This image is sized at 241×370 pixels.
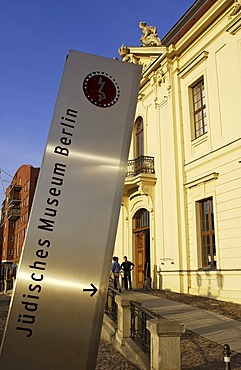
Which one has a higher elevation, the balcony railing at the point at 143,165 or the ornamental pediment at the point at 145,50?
the ornamental pediment at the point at 145,50

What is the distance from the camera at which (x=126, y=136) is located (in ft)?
9.19

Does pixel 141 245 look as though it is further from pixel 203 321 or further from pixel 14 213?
pixel 14 213

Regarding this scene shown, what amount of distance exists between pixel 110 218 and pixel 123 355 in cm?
564

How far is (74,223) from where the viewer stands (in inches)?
99.3

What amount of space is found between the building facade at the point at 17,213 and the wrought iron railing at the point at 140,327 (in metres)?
39.0

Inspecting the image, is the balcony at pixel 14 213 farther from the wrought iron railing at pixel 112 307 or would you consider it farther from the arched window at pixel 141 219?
the wrought iron railing at pixel 112 307

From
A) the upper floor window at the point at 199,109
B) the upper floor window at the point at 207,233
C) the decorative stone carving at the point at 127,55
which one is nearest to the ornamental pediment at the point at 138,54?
the decorative stone carving at the point at 127,55

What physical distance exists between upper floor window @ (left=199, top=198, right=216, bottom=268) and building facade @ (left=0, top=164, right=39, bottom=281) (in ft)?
106

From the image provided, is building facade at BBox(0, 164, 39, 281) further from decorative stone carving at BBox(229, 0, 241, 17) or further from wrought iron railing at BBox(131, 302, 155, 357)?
wrought iron railing at BBox(131, 302, 155, 357)

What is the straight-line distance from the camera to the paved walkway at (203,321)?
24.7 feet

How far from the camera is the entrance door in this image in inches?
778

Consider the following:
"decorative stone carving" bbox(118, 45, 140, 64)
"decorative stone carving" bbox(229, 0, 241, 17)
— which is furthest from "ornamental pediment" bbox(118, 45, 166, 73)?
"decorative stone carving" bbox(229, 0, 241, 17)

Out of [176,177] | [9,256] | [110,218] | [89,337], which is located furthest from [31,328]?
[9,256]

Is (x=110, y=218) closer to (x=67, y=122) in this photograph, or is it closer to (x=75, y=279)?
(x=75, y=279)
